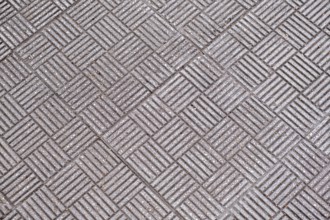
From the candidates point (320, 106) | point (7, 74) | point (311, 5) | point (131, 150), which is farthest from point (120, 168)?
point (311, 5)

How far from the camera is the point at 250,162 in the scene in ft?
9.19

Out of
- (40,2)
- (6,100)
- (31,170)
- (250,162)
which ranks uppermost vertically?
(40,2)

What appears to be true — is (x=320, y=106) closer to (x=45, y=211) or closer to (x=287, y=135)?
(x=287, y=135)

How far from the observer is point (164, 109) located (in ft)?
9.70

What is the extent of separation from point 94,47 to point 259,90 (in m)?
1.23

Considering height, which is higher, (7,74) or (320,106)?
(7,74)

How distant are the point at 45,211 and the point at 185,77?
1299 mm

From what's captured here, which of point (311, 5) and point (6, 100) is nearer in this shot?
point (6, 100)

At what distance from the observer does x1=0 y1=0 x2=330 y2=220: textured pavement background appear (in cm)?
273

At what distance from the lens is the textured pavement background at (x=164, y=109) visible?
2729 mm

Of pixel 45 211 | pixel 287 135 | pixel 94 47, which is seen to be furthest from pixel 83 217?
pixel 287 135

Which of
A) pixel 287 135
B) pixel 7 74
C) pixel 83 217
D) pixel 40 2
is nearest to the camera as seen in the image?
pixel 83 217

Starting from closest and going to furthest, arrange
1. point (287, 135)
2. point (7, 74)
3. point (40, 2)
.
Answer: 1. point (287, 135)
2. point (7, 74)
3. point (40, 2)

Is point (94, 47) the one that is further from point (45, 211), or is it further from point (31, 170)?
point (45, 211)
